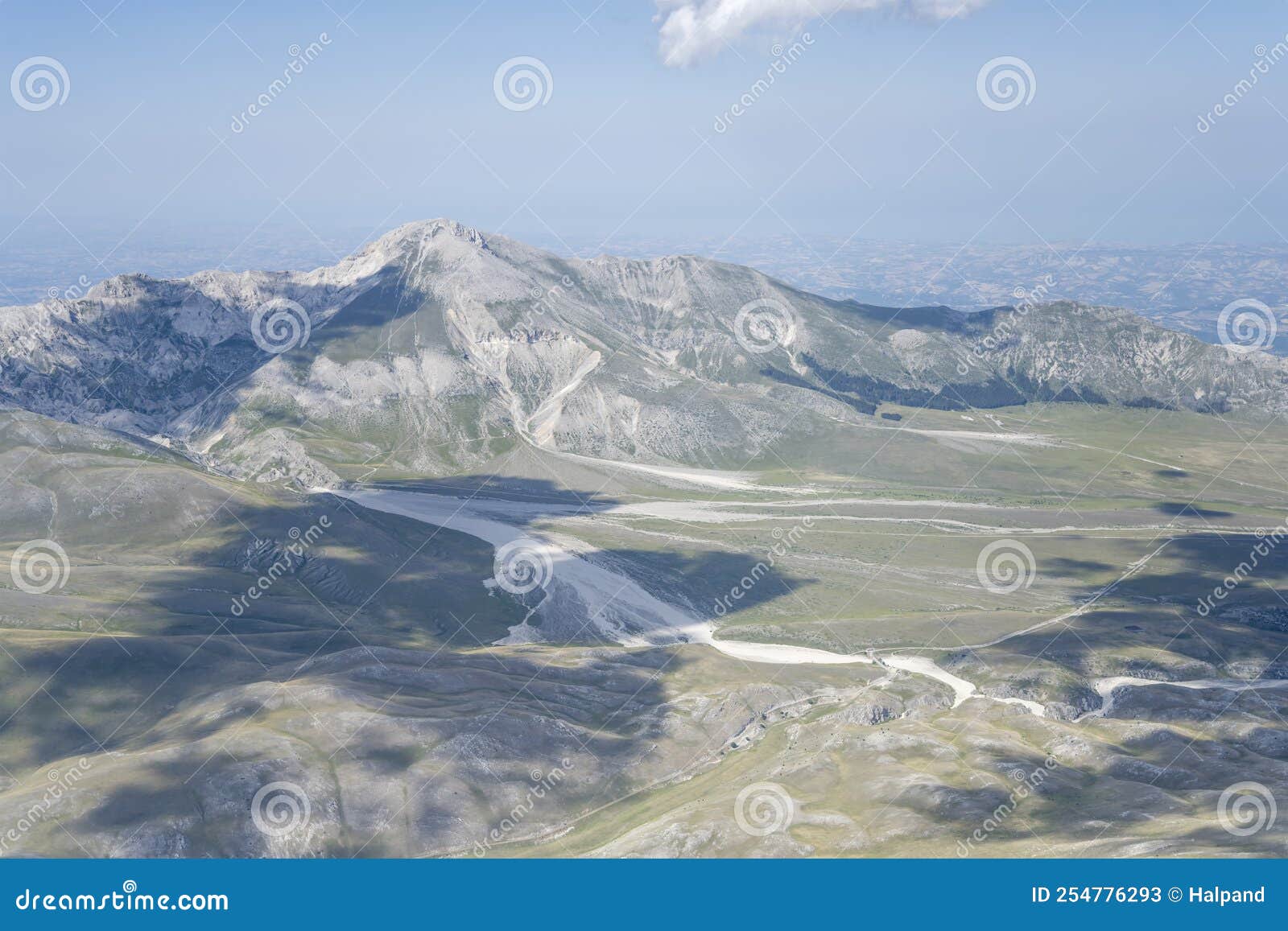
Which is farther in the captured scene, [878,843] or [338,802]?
[338,802]

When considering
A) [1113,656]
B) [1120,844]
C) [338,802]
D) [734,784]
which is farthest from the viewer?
[1113,656]

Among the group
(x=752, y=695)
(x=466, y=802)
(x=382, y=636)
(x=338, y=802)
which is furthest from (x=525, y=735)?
(x=382, y=636)

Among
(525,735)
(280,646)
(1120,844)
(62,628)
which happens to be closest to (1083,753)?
(1120,844)

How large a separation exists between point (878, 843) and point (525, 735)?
50.8 metres

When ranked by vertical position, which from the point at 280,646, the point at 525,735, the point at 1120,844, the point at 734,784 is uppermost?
the point at 280,646

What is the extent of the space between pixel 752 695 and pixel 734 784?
32058 millimetres

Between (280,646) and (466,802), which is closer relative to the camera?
(466,802)

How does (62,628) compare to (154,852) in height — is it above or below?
above

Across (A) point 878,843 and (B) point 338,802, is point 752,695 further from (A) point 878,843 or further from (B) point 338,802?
(B) point 338,802

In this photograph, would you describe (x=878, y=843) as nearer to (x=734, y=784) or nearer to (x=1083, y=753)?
(x=734, y=784)

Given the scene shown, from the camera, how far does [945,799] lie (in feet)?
363

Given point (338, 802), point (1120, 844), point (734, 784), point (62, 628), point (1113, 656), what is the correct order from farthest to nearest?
1. point (1113, 656)
2. point (62, 628)
3. point (734, 784)
4. point (338, 802)
5. point (1120, 844)

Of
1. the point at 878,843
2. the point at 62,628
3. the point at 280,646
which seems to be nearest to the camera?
the point at 878,843

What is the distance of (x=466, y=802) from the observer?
11469 centimetres
